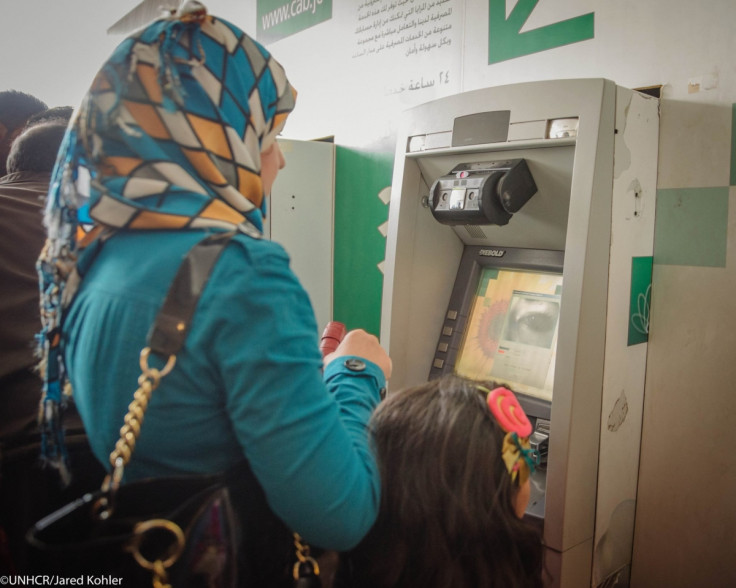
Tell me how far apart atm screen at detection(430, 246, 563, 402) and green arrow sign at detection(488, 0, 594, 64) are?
66cm

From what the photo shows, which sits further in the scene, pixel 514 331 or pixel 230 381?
pixel 514 331

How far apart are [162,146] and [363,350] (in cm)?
46

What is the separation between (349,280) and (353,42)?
1013mm

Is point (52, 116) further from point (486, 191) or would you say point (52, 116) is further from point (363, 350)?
point (363, 350)

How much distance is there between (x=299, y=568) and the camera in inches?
33.3

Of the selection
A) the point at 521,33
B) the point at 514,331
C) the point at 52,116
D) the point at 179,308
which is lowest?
the point at 514,331

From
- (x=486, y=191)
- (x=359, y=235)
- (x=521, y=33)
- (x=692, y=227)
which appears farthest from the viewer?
(x=359, y=235)

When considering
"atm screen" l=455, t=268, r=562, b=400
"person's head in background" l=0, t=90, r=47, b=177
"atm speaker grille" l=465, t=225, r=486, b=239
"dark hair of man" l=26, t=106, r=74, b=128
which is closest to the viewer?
"atm screen" l=455, t=268, r=562, b=400

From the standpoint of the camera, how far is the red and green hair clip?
90 cm

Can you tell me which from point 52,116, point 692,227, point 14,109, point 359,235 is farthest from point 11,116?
point 692,227

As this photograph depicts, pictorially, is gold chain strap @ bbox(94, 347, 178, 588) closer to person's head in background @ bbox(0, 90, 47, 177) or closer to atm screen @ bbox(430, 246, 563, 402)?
atm screen @ bbox(430, 246, 563, 402)

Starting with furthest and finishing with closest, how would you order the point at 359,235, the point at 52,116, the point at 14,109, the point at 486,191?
the point at 359,235 → the point at 14,109 → the point at 52,116 → the point at 486,191

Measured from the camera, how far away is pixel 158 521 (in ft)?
2.17

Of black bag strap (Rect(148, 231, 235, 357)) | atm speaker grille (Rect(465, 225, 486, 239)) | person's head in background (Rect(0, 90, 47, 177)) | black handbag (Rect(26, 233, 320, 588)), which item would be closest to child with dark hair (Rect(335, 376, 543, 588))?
black handbag (Rect(26, 233, 320, 588))
